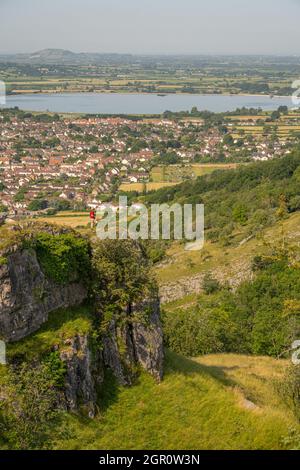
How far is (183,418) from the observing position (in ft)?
41.8

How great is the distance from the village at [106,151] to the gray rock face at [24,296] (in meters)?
51.7

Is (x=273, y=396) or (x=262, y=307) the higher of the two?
(x=273, y=396)

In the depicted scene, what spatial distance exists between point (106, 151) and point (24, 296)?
4262 inches

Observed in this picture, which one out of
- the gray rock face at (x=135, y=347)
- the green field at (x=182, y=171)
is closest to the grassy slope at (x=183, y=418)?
the gray rock face at (x=135, y=347)

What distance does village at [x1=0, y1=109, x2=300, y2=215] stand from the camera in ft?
266

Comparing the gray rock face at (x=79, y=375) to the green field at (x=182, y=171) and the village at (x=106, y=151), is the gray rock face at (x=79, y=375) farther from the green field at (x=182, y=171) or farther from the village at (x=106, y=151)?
the green field at (x=182, y=171)

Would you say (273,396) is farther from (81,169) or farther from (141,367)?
(81,169)

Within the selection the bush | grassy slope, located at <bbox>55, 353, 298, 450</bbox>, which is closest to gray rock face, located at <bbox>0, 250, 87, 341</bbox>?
the bush

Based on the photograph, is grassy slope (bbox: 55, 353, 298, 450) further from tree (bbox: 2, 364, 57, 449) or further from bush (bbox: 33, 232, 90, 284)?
bush (bbox: 33, 232, 90, 284)

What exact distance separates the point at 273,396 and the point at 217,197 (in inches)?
1880

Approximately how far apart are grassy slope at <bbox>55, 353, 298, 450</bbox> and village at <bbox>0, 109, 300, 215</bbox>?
51792mm

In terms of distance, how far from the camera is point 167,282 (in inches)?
1555

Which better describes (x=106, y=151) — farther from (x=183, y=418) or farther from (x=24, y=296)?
(x=183, y=418)

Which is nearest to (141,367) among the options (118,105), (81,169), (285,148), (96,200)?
(96,200)
